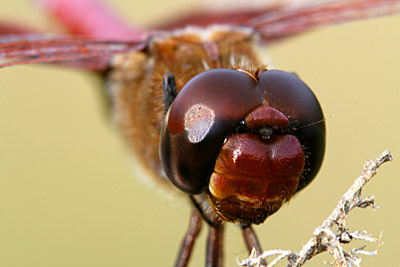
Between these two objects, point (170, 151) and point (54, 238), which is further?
point (54, 238)

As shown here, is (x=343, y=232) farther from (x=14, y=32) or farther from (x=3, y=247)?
(x=3, y=247)

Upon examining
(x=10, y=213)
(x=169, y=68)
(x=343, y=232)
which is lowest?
(x=343, y=232)

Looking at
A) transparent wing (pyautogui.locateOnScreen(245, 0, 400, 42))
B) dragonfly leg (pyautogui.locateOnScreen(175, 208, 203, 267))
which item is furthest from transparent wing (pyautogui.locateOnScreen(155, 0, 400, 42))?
dragonfly leg (pyautogui.locateOnScreen(175, 208, 203, 267))

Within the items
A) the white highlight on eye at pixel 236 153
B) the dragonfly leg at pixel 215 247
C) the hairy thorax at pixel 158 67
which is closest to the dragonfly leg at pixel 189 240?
the dragonfly leg at pixel 215 247

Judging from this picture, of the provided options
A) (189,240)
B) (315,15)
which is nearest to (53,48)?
(189,240)

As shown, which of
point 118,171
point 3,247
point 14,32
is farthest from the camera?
point 118,171

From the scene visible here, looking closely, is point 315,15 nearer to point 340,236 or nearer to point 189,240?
point 189,240

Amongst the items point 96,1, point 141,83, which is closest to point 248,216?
point 141,83

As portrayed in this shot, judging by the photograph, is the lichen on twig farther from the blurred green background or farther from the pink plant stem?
the blurred green background

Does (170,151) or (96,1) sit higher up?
(96,1)
